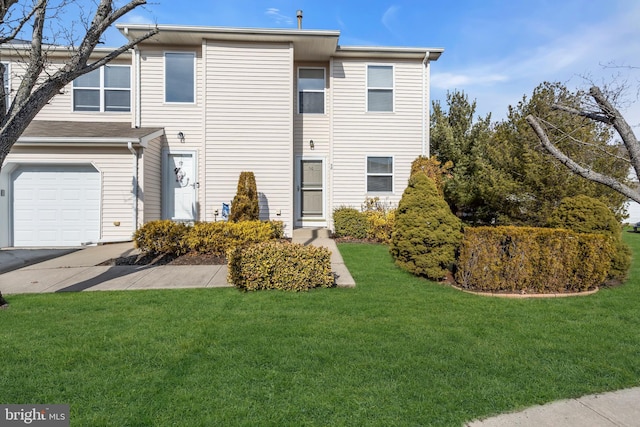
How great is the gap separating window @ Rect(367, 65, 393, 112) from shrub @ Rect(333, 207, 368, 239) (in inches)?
147

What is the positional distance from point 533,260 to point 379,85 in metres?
8.11

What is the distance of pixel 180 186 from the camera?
1085 centimetres

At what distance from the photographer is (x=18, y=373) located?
2969 mm

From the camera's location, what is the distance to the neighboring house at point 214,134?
9.84 m

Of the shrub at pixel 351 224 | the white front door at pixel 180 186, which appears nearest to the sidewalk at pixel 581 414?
the shrub at pixel 351 224

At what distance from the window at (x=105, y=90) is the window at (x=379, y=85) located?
7.79m

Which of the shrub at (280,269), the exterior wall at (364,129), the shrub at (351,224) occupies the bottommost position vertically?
the shrub at (280,269)

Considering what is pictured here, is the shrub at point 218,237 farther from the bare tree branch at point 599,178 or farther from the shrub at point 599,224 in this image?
the shrub at point 599,224

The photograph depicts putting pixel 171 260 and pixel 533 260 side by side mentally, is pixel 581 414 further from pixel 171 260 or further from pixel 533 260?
pixel 171 260

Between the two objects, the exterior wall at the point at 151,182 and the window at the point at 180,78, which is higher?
the window at the point at 180,78

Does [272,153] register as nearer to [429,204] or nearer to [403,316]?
[429,204]

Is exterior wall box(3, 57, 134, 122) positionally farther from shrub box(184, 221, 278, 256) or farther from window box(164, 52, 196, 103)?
shrub box(184, 221, 278, 256)

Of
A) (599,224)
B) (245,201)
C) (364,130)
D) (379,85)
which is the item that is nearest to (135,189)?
(245,201)

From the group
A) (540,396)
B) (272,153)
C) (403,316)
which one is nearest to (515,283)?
(403,316)
